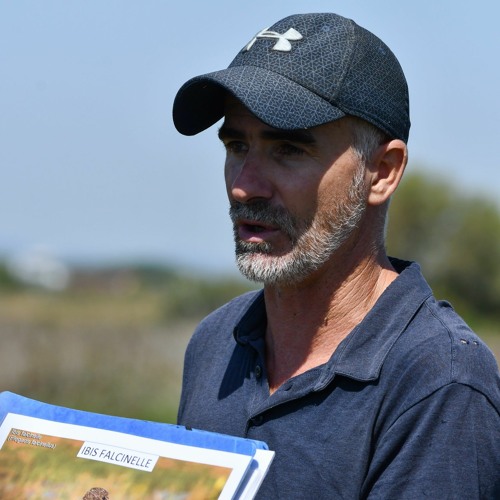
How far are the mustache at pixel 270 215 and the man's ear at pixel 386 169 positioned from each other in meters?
0.26

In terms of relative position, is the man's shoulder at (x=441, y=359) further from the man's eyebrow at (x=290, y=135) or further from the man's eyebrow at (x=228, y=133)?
the man's eyebrow at (x=228, y=133)

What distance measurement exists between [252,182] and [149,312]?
31.9 m

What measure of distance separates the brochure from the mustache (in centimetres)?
66

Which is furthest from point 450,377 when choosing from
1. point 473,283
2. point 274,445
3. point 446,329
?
point 473,283

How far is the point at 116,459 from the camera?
7.50ft

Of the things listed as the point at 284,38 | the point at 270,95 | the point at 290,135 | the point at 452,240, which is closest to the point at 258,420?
the point at 290,135

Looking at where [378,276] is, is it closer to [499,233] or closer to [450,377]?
[450,377]

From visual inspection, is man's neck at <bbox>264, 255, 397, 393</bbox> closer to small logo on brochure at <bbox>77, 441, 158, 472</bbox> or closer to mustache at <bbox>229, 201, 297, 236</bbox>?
mustache at <bbox>229, 201, 297, 236</bbox>

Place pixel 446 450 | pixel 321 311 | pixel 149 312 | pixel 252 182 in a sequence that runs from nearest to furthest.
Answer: pixel 446 450 → pixel 252 182 → pixel 321 311 → pixel 149 312

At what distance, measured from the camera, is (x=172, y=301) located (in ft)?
115

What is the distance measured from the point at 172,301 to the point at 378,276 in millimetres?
32525

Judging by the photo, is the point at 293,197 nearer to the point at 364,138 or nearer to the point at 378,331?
the point at 364,138

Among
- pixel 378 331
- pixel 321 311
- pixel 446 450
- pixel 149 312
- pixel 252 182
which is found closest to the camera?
pixel 446 450

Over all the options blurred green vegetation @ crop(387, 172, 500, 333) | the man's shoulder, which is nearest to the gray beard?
the man's shoulder
